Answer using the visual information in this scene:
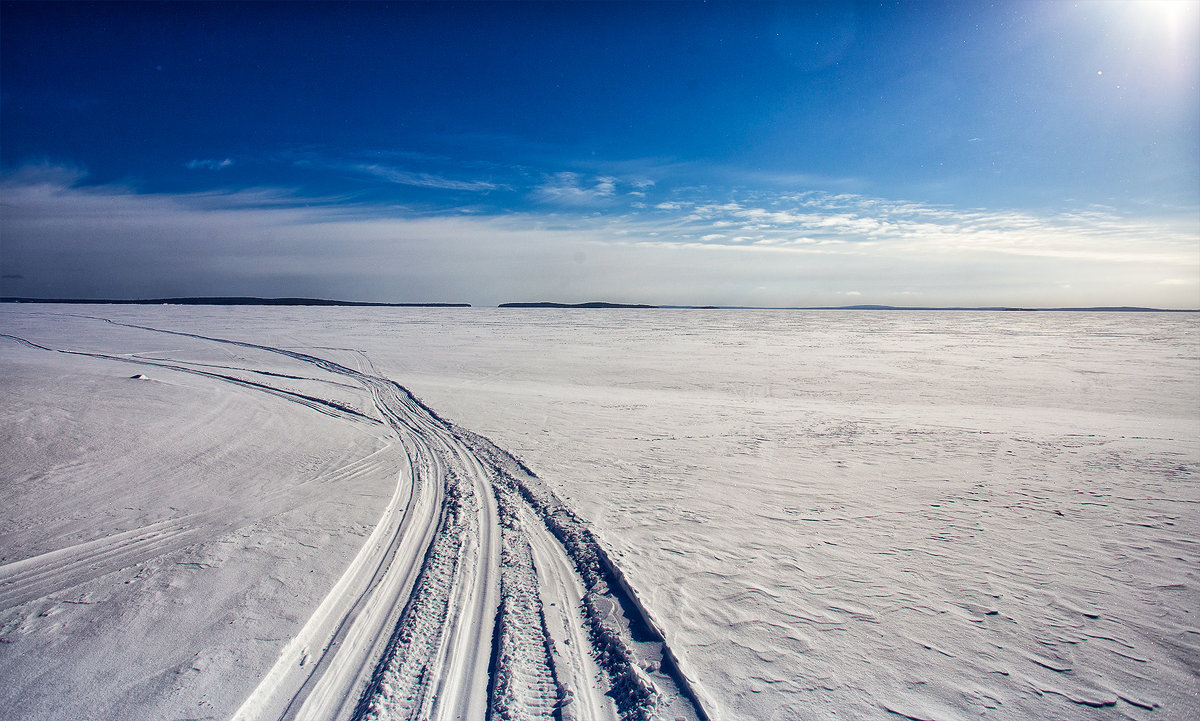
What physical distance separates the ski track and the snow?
0.05 m

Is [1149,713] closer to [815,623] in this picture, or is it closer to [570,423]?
[815,623]

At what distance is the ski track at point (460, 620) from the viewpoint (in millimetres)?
3045

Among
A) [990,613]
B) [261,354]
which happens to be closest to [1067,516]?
[990,613]

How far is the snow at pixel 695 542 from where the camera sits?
3.33 metres

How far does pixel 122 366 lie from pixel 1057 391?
29059mm

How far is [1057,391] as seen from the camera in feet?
47.9

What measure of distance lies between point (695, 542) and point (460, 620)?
2531 mm

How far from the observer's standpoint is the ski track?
3.04m

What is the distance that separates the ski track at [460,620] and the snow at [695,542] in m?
0.05

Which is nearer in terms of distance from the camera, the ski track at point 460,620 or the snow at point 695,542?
the ski track at point 460,620

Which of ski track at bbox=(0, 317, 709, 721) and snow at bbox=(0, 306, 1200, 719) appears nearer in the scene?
ski track at bbox=(0, 317, 709, 721)

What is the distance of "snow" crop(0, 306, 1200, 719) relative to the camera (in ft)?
10.9

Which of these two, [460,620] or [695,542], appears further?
[695,542]

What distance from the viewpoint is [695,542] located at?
17.5 feet
